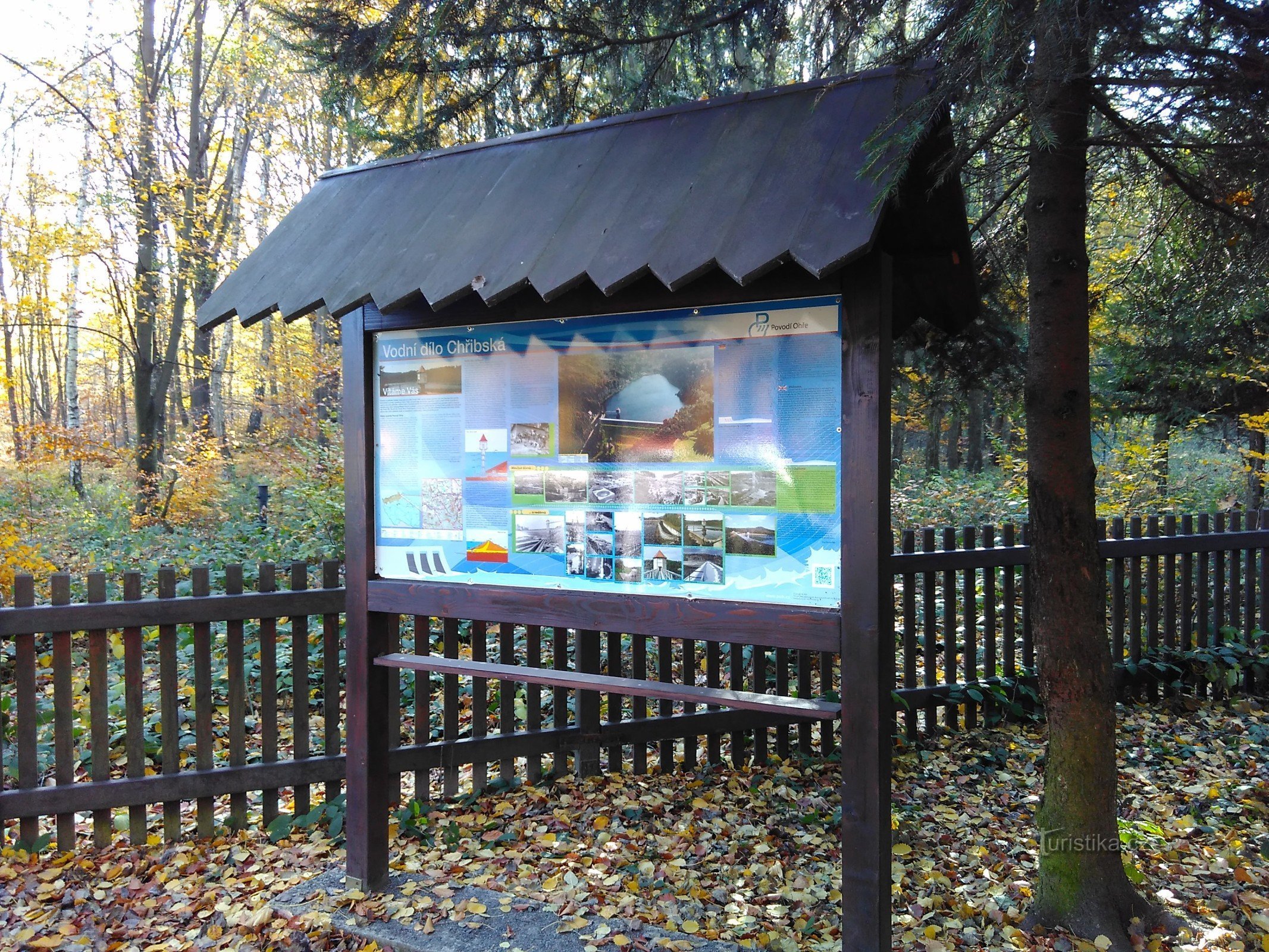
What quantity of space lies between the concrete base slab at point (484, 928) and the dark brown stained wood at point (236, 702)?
0.83m

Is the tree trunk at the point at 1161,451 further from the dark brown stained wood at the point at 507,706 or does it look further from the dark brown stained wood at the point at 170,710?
the dark brown stained wood at the point at 170,710

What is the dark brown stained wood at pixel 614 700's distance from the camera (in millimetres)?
4582

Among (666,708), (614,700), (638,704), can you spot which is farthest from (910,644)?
(614,700)

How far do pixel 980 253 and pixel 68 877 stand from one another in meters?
5.82

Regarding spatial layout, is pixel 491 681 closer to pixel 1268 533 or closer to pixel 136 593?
pixel 136 593

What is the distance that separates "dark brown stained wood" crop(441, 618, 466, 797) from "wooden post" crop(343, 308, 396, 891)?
688 millimetres

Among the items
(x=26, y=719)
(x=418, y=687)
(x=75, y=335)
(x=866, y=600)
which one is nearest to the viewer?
(x=866, y=600)

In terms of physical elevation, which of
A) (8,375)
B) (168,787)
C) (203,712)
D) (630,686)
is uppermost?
(8,375)

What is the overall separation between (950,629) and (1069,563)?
2344 millimetres

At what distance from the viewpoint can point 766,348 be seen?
2.83 meters

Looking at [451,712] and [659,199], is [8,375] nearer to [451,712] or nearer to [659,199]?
[451,712]

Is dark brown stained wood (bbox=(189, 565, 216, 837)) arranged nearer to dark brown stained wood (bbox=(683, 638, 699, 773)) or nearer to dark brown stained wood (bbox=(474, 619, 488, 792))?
dark brown stained wood (bbox=(474, 619, 488, 792))

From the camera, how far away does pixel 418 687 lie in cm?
433

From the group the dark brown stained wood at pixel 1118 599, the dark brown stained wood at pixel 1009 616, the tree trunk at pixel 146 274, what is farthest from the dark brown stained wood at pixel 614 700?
the tree trunk at pixel 146 274
